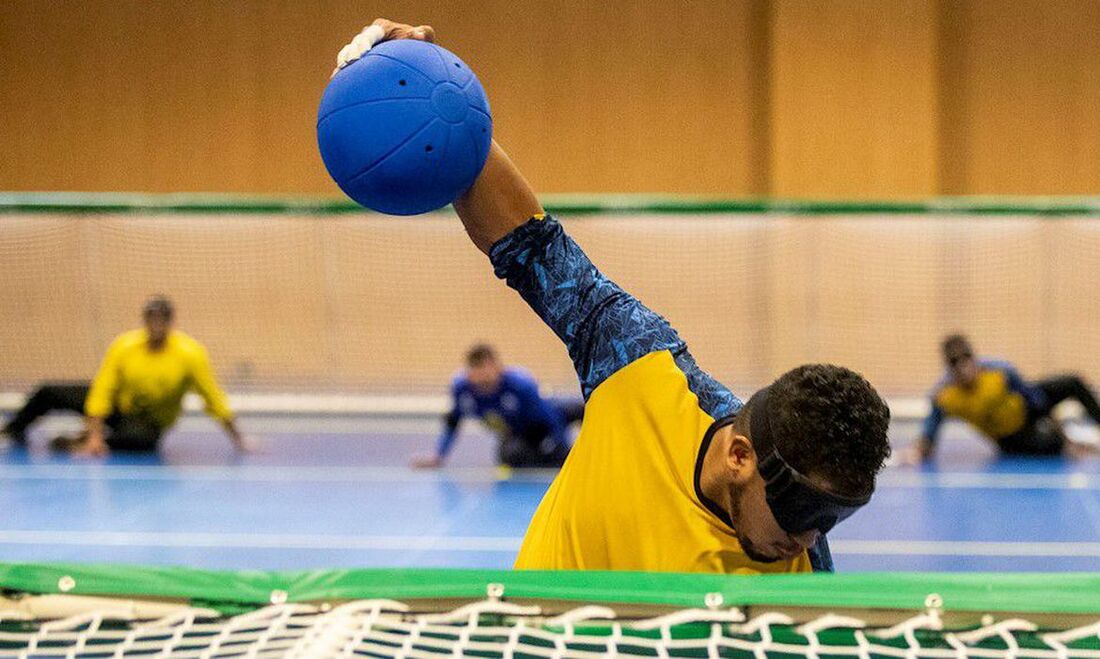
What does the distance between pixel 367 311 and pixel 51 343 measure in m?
3.88

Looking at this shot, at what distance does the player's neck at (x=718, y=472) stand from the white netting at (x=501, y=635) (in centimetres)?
36

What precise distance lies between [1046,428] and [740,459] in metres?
10.3

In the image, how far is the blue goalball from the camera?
2.71m

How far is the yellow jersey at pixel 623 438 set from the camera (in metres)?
2.37

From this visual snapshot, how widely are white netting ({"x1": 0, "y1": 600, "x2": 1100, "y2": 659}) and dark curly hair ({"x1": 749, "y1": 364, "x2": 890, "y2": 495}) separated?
26 centimetres

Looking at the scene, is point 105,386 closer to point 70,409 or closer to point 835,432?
point 70,409

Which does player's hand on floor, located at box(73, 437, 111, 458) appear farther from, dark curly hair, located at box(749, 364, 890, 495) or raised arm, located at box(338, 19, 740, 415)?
dark curly hair, located at box(749, 364, 890, 495)

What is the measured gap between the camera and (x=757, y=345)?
47.1ft

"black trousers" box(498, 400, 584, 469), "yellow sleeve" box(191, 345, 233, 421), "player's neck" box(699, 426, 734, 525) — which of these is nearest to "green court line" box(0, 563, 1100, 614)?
"player's neck" box(699, 426, 734, 525)

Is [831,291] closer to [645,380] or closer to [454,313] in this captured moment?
[454,313]

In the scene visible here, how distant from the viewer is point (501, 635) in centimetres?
196

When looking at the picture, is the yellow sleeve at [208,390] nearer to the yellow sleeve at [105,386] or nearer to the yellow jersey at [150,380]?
the yellow jersey at [150,380]

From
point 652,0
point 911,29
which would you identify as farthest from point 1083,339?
point 652,0

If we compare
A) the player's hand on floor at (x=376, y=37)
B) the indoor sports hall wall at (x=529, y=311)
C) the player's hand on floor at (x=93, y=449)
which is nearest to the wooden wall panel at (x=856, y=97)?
the indoor sports hall wall at (x=529, y=311)
